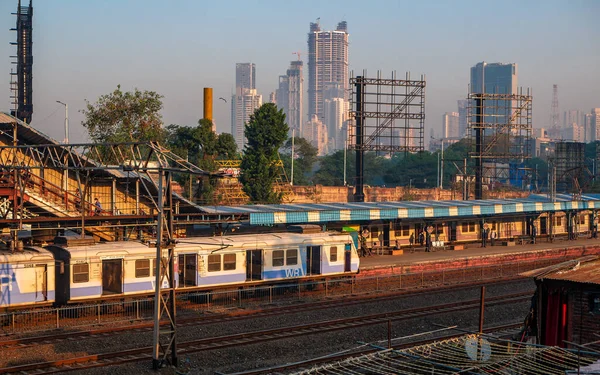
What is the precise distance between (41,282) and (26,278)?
61 cm

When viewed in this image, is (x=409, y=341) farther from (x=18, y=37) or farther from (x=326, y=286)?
(x=18, y=37)

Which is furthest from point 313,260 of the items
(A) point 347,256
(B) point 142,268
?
(B) point 142,268

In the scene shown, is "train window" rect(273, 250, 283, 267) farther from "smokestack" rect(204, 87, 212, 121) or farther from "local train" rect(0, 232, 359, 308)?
"smokestack" rect(204, 87, 212, 121)

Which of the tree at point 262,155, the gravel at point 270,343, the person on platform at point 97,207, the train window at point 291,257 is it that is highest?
the tree at point 262,155

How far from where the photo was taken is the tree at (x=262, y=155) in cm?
6981

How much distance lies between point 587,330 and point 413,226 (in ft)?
111

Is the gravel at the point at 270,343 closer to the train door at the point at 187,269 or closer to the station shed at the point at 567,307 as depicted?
the train door at the point at 187,269

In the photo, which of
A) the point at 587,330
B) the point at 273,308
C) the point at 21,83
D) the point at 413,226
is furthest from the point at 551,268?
the point at 21,83

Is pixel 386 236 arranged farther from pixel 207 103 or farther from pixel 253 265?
pixel 207 103

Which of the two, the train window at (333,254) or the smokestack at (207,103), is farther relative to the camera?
the smokestack at (207,103)

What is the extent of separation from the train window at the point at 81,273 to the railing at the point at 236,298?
3.37 ft

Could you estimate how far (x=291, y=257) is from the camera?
36.9 m

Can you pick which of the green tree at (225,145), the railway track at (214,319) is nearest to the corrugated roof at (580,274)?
the railway track at (214,319)

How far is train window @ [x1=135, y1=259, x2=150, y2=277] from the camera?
31603 millimetres
